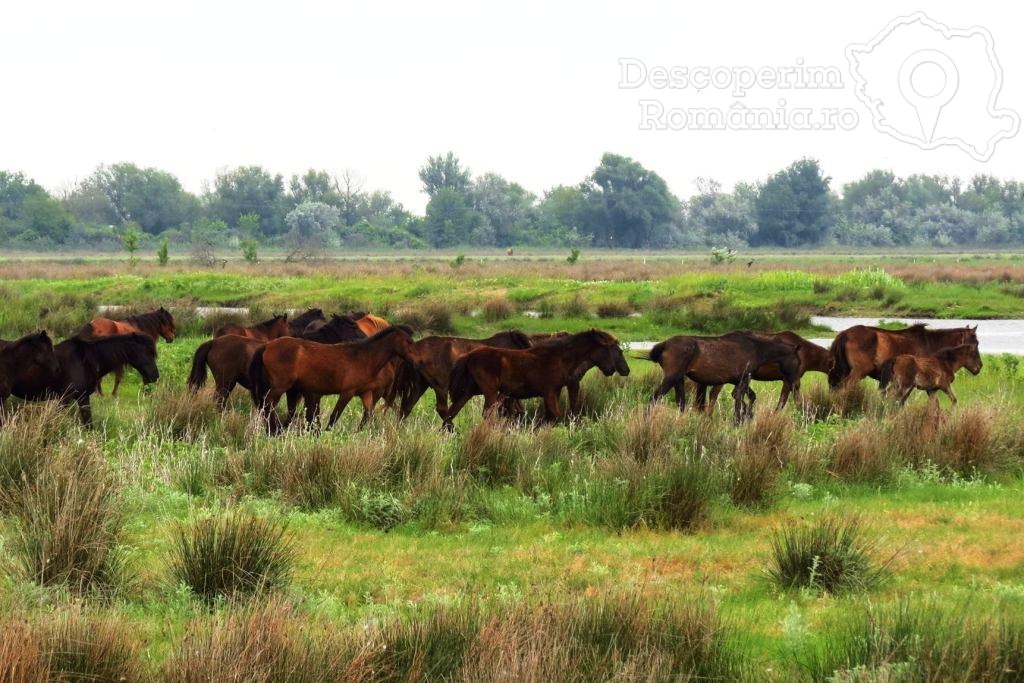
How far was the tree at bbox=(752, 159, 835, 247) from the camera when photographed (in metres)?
125

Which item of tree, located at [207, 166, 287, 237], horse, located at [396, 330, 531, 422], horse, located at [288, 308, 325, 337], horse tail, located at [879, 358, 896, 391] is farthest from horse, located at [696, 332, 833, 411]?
tree, located at [207, 166, 287, 237]

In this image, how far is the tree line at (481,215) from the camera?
12031 centimetres

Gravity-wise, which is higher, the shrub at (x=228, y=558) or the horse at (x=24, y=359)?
the horse at (x=24, y=359)

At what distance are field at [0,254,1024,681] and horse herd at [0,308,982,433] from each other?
0.56 meters

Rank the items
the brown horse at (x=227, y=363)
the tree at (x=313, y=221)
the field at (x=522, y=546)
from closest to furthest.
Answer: the field at (x=522, y=546), the brown horse at (x=227, y=363), the tree at (x=313, y=221)

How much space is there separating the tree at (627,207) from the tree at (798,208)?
10854 mm

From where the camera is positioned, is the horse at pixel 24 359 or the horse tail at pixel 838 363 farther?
the horse tail at pixel 838 363

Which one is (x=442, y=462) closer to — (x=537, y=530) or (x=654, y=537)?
(x=537, y=530)

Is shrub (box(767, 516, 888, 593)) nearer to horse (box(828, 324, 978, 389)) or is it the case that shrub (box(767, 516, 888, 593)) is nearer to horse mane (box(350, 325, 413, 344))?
horse mane (box(350, 325, 413, 344))

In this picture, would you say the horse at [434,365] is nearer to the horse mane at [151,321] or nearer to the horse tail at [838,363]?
the horse tail at [838,363]

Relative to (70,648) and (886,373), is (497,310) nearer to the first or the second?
(886,373)

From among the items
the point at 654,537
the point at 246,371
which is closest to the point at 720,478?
the point at 654,537

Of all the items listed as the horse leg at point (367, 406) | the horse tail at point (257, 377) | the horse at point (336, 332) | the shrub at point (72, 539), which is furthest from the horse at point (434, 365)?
the shrub at point (72, 539)

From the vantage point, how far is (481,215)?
128 metres
